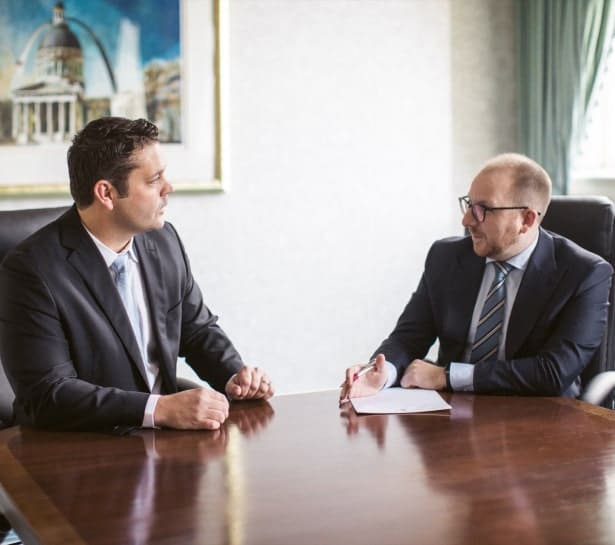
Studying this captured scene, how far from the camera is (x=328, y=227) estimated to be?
4.62m

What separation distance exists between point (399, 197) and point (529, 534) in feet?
10.7

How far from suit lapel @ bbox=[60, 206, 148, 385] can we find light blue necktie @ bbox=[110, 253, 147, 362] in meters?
0.10

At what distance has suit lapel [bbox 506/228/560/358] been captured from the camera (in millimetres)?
2812

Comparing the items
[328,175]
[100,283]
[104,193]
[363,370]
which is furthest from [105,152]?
[328,175]

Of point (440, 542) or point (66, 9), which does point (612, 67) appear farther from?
point (440, 542)

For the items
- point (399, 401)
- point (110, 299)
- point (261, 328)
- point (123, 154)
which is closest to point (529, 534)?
point (399, 401)

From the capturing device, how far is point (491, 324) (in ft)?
9.47

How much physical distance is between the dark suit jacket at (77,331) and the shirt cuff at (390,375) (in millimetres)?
452

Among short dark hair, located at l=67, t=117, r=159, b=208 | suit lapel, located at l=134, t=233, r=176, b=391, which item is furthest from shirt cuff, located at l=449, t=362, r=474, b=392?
short dark hair, located at l=67, t=117, r=159, b=208

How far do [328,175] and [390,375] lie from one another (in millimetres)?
2039

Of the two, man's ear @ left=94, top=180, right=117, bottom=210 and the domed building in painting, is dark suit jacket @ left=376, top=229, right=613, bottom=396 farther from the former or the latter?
the domed building in painting

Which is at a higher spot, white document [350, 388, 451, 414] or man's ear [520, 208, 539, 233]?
man's ear [520, 208, 539, 233]

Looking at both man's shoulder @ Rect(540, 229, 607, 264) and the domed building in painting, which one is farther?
the domed building in painting

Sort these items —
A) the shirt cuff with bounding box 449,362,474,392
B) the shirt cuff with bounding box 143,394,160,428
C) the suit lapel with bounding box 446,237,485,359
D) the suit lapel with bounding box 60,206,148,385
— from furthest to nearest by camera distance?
the suit lapel with bounding box 446,237,485,359, the shirt cuff with bounding box 449,362,474,392, the suit lapel with bounding box 60,206,148,385, the shirt cuff with bounding box 143,394,160,428
